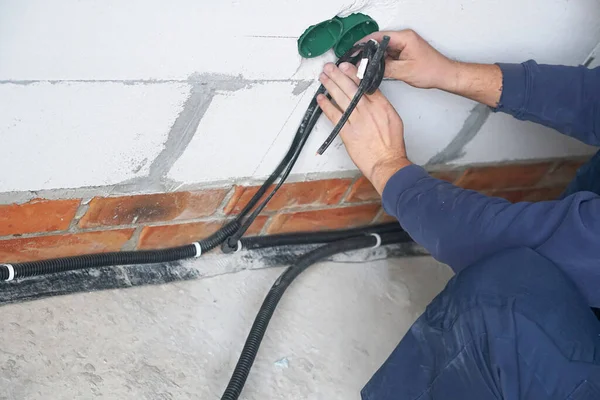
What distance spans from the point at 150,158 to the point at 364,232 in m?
0.76

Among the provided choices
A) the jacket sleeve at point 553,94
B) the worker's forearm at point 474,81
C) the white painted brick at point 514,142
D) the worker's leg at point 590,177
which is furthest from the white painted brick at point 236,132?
the worker's leg at point 590,177

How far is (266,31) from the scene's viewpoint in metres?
1.28

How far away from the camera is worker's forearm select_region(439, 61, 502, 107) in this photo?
4.90 ft

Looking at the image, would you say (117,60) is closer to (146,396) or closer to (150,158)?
(150,158)

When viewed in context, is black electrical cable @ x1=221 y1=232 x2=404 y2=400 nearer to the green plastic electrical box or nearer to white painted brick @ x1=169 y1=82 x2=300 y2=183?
→ white painted brick @ x1=169 y1=82 x2=300 y2=183

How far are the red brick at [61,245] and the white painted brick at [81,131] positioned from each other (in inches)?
6.4

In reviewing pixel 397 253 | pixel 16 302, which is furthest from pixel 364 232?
pixel 16 302

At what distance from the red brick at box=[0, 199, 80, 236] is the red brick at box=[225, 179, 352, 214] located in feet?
1.26

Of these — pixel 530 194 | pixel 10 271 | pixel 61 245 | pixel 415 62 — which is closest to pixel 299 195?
pixel 415 62

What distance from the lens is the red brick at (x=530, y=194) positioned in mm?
2123

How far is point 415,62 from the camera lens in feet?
4.69

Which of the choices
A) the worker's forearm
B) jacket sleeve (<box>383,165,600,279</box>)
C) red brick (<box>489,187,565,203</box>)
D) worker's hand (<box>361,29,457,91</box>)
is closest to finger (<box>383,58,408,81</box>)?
worker's hand (<box>361,29,457,91</box>)

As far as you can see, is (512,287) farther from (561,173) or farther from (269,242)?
(561,173)

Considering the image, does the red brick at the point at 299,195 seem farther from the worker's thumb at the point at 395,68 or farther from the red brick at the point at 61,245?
the worker's thumb at the point at 395,68
